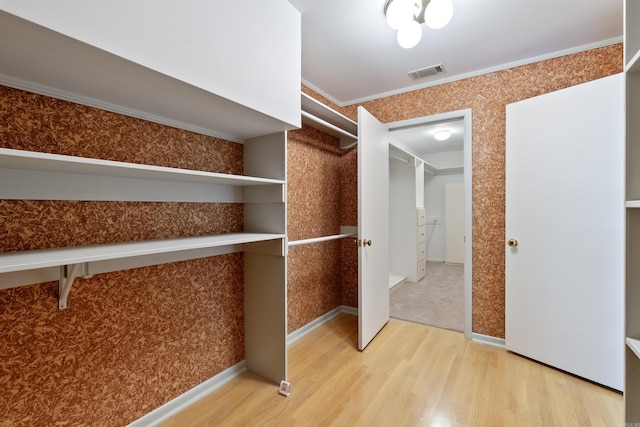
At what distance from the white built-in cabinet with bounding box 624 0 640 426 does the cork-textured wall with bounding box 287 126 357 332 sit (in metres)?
2.02

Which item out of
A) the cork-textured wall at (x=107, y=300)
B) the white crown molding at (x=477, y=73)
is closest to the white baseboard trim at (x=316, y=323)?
the cork-textured wall at (x=107, y=300)

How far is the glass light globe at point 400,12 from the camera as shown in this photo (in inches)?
Result: 59.6

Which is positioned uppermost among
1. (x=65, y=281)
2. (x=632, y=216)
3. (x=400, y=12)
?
(x=400, y=12)

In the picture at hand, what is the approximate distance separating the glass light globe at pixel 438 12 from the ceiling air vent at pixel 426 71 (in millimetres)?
1002

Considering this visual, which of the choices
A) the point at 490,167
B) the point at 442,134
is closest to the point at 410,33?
the point at 490,167

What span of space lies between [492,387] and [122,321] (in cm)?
225

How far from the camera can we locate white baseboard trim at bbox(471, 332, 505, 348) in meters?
2.36

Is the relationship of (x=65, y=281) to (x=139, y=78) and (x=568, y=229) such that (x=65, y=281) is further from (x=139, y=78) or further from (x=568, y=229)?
(x=568, y=229)

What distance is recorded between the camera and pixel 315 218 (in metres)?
2.80

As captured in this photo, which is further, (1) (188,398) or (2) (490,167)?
(2) (490,167)

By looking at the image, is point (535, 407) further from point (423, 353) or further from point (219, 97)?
point (219, 97)

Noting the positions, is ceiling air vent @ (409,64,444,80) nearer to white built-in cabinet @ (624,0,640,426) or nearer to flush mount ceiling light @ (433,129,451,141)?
white built-in cabinet @ (624,0,640,426)

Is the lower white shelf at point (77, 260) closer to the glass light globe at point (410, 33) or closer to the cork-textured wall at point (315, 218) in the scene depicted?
the cork-textured wall at point (315, 218)

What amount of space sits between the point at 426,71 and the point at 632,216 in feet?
6.52
